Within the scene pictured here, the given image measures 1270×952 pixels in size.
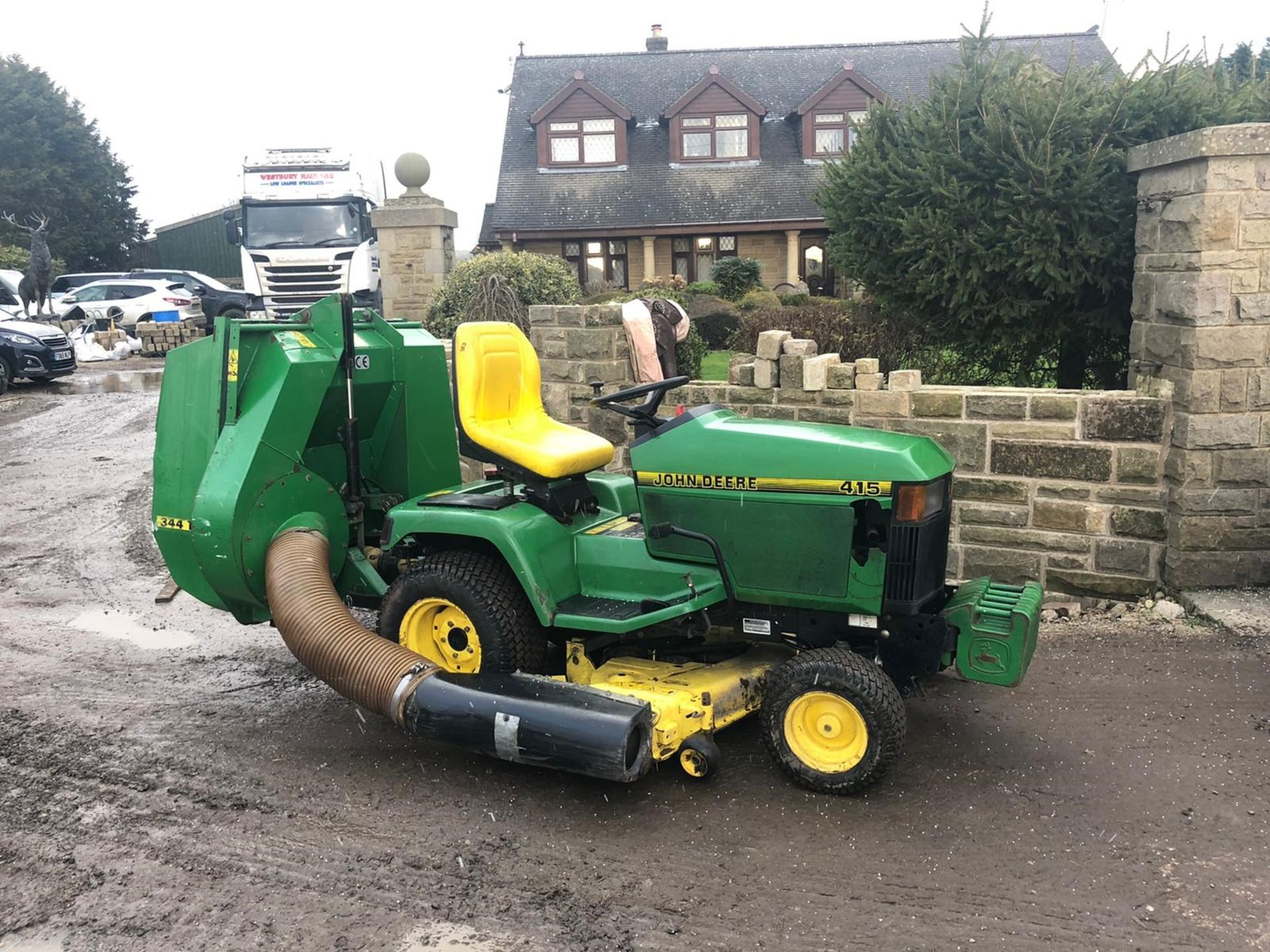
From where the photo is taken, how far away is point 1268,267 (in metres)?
5.62

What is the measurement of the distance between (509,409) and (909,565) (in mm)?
1944

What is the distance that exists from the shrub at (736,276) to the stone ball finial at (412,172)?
28.5 ft

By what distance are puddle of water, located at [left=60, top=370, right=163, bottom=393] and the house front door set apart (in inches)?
598

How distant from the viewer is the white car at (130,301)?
979 inches

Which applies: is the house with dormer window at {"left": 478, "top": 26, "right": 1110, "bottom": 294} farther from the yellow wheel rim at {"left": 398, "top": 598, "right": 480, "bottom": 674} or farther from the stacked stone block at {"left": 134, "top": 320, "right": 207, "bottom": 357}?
the yellow wheel rim at {"left": 398, "top": 598, "right": 480, "bottom": 674}

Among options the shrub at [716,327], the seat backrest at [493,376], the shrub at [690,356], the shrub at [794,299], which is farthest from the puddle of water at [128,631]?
the shrub at [794,299]

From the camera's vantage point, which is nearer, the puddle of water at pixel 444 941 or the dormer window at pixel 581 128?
the puddle of water at pixel 444 941

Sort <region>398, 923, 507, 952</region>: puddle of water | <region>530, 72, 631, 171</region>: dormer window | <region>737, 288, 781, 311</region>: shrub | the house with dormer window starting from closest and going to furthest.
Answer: <region>398, 923, 507, 952</region>: puddle of water
<region>737, 288, 781, 311</region>: shrub
the house with dormer window
<region>530, 72, 631, 171</region>: dormer window

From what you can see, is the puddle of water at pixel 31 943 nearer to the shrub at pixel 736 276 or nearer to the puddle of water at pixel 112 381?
the puddle of water at pixel 112 381

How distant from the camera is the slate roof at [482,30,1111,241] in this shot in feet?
85.9

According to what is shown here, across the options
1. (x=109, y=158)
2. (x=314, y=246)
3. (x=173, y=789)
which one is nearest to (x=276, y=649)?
(x=173, y=789)

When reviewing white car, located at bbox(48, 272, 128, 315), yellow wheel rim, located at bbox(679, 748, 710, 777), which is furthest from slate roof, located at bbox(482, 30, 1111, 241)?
yellow wheel rim, located at bbox(679, 748, 710, 777)

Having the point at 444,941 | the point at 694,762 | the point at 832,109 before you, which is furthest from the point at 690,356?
the point at 832,109

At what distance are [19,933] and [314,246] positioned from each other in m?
17.8
